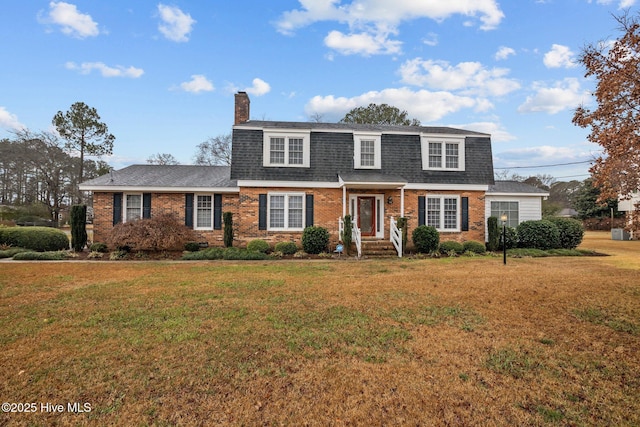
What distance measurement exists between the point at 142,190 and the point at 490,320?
49.7 ft

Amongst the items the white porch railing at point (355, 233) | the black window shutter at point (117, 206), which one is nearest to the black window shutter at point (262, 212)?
the white porch railing at point (355, 233)

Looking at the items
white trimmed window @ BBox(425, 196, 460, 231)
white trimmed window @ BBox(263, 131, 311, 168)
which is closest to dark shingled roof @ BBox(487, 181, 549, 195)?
white trimmed window @ BBox(425, 196, 460, 231)

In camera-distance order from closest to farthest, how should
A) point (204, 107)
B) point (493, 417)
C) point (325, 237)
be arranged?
point (493, 417) < point (325, 237) < point (204, 107)

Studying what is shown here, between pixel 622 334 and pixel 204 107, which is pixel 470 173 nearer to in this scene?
pixel 622 334

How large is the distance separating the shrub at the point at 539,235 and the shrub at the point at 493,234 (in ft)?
4.46

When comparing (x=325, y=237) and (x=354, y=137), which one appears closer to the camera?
(x=325, y=237)

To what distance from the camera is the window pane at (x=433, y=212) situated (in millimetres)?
15398

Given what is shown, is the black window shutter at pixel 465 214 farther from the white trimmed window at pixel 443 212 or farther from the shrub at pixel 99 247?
the shrub at pixel 99 247

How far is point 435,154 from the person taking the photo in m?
15.7

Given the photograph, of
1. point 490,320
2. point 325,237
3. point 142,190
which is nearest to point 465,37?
point 325,237

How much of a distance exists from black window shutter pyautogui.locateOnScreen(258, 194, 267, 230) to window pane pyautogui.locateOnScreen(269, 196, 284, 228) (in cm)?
27

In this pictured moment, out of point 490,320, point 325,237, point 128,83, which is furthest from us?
point 128,83

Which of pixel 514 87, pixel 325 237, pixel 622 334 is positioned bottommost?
pixel 622 334

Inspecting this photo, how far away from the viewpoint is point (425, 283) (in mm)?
7844
